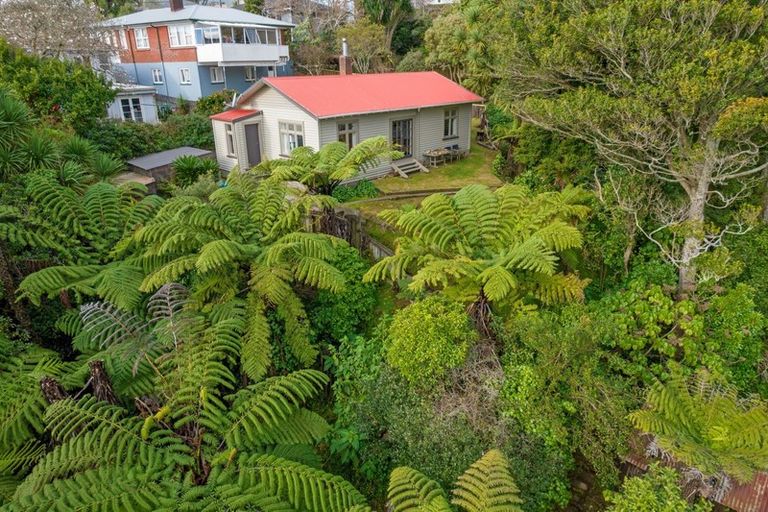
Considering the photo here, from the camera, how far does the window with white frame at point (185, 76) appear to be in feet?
80.3

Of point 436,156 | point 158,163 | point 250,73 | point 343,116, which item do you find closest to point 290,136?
point 343,116

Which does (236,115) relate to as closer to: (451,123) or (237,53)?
(451,123)

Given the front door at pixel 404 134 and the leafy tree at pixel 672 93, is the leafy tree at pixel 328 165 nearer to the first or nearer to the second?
the leafy tree at pixel 672 93

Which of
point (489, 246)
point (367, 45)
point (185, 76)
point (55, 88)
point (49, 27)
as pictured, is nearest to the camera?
point (489, 246)

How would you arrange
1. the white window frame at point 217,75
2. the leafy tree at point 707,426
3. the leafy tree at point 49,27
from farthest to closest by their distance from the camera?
the white window frame at point 217,75 < the leafy tree at point 49,27 < the leafy tree at point 707,426

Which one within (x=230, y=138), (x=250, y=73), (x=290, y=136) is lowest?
(x=230, y=138)

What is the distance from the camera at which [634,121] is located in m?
6.06

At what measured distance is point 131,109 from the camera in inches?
865

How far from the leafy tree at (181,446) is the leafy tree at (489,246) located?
6.90ft

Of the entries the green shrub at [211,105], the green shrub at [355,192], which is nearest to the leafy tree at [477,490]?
the green shrub at [355,192]

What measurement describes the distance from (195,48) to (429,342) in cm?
2428

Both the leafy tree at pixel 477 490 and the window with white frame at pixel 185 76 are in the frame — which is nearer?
the leafy tree at pixel 477 490

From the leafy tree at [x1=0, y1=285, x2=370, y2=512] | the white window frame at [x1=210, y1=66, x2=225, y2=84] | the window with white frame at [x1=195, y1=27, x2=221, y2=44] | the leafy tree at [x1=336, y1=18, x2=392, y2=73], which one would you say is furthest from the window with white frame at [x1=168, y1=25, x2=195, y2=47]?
the leafy tree at [x1=0, y1=285, x2=370, y2=512]

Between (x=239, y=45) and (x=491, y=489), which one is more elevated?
(x=239, y=45)
